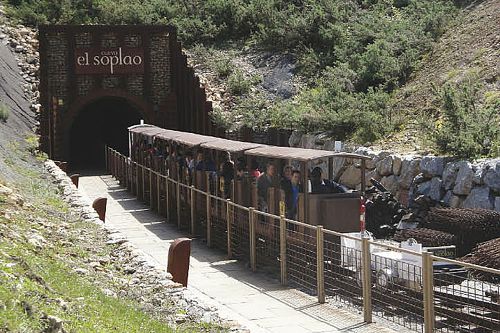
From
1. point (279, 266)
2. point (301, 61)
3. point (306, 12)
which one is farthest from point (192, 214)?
point (306, 12)

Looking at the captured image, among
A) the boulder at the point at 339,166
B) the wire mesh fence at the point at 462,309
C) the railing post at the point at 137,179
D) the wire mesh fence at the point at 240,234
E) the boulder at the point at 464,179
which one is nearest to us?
the wire mesh fence at the point at 462,309

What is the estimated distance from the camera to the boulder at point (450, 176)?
20.8m

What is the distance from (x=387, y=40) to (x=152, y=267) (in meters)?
24.0

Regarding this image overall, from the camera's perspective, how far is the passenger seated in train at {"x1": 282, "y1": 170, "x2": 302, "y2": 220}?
52.4 feet

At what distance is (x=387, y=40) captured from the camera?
34250mm

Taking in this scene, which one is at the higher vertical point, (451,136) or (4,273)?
(451,136)

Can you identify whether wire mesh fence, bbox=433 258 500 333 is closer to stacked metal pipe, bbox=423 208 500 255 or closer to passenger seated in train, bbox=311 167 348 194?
passenger seated in train, bbox=311 167 348 194

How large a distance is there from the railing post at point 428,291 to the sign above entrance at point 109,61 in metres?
30.8

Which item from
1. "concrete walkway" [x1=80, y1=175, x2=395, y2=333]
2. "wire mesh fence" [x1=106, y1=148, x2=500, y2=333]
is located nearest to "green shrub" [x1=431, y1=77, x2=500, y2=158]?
"wire mesh fence" [x1=106, y1=148, x2=500, y2=333]

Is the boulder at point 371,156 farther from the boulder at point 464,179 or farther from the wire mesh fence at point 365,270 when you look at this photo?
the wire mesh fence at point 365,270

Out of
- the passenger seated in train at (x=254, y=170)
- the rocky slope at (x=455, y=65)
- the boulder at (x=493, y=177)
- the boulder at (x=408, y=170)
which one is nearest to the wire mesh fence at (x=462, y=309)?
the passenger seated in train at (x=254, y=170)

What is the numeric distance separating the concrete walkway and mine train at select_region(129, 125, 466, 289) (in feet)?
2.77

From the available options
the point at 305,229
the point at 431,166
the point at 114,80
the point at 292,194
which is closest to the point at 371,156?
the point at 431,166

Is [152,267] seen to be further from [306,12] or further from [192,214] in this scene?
[306,12]
